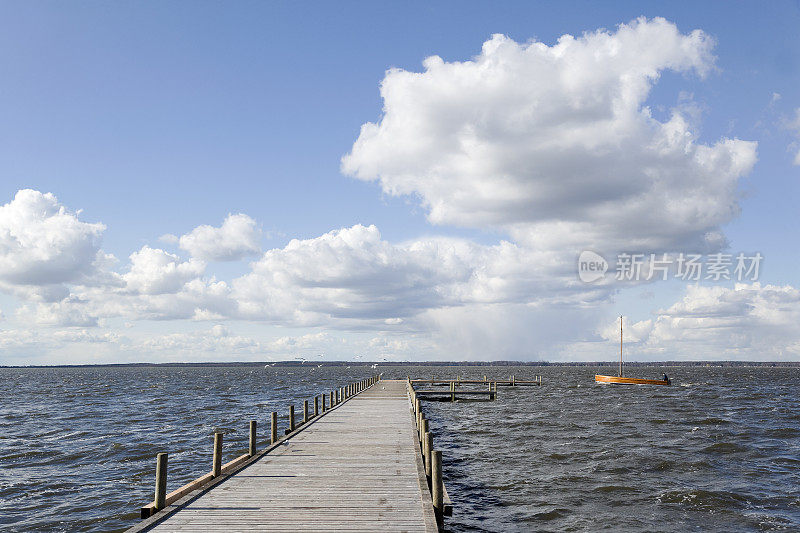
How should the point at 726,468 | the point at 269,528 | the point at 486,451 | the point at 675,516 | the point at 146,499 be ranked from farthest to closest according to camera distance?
the point at 486,451 < the point at 726,468 < the point at 146,499 < the point at 675,516 < the point at 269,528

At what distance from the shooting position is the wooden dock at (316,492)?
33.4 ft

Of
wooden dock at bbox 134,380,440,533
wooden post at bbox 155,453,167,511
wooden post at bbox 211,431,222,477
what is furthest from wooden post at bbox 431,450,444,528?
wooden post at bbox 211,431,222,477

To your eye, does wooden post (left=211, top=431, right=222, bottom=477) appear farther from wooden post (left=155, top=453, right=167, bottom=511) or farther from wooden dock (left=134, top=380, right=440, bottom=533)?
wooden post (left=155, top=453, right=167, bottom=511)

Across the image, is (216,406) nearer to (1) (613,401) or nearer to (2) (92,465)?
(2) (92,465)

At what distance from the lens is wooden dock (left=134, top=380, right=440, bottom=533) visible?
1017 centimetres

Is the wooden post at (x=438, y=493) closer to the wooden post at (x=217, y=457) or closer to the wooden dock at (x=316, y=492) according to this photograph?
the wooden dock at (x=316, y=492)

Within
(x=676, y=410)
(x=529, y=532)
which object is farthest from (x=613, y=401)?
(x=529, y=532)

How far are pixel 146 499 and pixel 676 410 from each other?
4117 cm

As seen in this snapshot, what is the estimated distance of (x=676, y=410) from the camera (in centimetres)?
4656

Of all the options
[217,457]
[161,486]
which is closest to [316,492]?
[217,457]

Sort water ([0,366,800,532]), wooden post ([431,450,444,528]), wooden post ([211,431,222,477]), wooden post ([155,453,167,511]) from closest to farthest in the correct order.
Answer: wooden post ([155,453,167,511]) < wooden post ([431,450,444,528]) < wooden post ([211,431,222,477]) < water ([0,366,800,532])

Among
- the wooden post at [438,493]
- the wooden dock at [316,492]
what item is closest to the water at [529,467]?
the wooden dock at [316,492]

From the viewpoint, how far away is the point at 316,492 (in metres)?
12.3

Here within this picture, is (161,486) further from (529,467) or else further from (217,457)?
(529,467)
